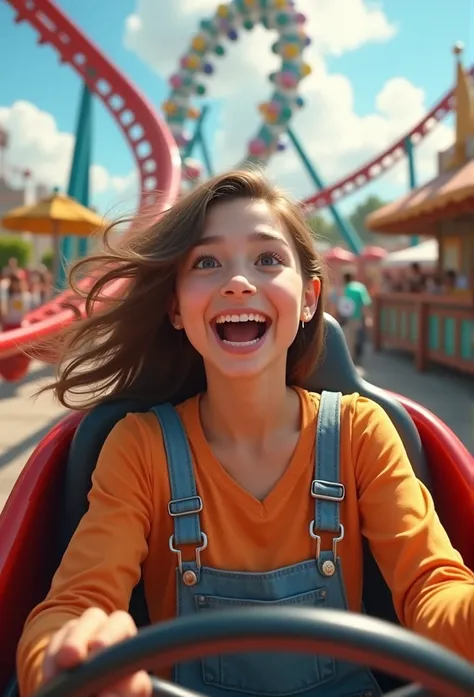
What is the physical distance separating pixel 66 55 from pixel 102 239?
957cm

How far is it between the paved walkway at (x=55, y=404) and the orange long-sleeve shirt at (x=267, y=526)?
2.12m

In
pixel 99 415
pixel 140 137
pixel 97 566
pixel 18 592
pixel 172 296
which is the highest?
pixel 140 137

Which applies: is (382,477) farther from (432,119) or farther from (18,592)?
(432,119)

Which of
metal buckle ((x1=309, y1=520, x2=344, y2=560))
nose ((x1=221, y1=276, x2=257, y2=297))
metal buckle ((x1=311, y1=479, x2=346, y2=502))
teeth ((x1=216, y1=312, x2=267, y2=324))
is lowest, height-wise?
metal buckle ((x1=309, y1=520, x2=344, y2=560))

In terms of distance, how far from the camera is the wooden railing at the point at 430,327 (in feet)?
22.3

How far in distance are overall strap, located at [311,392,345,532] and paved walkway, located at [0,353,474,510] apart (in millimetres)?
2185

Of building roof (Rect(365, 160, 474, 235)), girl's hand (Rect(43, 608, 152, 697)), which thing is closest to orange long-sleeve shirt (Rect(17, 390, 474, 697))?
girl's hand (Rect(43, 608, 152, 697))

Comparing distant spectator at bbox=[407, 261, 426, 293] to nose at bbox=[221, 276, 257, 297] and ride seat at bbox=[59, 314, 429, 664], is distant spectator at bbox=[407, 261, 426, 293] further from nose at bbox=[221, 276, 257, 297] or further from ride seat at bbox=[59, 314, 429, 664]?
nose at bbox=[221, 276, 257, 297]

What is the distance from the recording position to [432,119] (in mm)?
16297

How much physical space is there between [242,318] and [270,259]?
147mm

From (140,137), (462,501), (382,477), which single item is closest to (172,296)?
(382,477)

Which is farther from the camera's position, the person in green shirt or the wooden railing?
the person in green shirt

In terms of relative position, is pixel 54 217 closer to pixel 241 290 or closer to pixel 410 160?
pixel 241 290

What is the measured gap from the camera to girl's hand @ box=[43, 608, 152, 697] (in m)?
0.70
